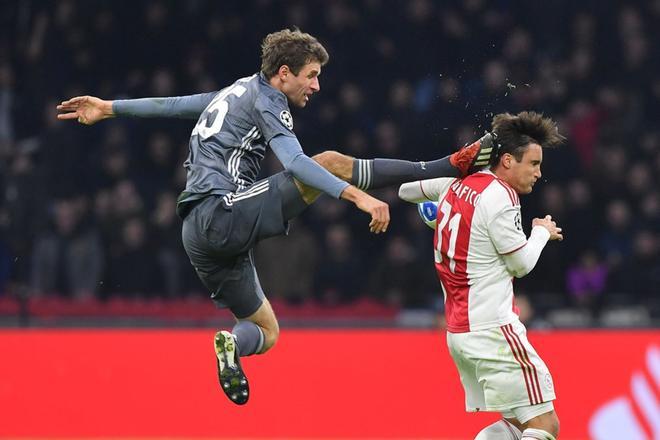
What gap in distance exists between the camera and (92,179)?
11023mm

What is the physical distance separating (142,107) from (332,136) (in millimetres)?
4784

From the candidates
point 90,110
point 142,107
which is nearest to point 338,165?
point 142,107

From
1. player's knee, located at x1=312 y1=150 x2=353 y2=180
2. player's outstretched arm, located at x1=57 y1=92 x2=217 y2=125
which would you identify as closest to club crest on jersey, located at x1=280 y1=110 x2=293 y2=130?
player's knee, located at x1=312 y1=150 x2=353 y2=180

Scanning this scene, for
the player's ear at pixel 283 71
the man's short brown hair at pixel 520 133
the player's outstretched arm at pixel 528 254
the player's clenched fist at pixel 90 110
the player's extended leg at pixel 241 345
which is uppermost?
the player's ear at pixel 283 71

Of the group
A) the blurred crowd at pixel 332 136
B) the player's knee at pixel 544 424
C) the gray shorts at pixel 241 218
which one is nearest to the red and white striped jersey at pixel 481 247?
the player's knee at pixel 544 424

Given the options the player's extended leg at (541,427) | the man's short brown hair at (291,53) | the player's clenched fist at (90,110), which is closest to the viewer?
the player's extended leg at (541,427)

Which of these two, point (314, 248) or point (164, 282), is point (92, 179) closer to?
point (164, 282)

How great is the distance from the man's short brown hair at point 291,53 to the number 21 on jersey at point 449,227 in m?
0.91

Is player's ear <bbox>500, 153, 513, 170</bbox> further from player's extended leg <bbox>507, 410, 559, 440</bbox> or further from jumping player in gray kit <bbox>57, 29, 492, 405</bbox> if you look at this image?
player's extended leg <bbox>507, 410, 559, 440</bbox>

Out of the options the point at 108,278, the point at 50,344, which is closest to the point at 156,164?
the point at 108,278

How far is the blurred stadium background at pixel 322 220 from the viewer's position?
31.0ft

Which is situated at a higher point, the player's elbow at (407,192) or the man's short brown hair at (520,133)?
the man's short brown hair at (520,133)

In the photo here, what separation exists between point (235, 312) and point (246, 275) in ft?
0.80

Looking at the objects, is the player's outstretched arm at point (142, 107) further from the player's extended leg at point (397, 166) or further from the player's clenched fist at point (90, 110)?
the player's extended leg at point (397, 166)
